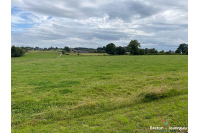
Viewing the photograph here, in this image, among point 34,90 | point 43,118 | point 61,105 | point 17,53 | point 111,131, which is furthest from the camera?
point 17,53

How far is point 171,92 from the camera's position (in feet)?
27.2

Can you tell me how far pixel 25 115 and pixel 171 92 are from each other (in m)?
8.13

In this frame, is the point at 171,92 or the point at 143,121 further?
the point at 171,92

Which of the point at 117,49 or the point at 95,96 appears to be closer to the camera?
the point at 95,96

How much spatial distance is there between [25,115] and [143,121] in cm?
517

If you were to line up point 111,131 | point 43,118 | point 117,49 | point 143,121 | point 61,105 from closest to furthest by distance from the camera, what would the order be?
1. point 111,131
2. point 143,121
3. point 43,118
4. point 61,105
5. point 117,49

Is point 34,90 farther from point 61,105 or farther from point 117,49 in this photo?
point 117,49

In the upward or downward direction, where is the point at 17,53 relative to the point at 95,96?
upward

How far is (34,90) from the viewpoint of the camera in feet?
33.1

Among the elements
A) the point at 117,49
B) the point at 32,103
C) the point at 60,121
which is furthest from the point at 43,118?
the point at 117,49

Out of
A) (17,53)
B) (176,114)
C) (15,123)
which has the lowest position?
(15,123)

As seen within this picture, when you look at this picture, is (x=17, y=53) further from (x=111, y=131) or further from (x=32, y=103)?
(x=111, y=131)

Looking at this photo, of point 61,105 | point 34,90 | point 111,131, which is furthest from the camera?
point 34,90

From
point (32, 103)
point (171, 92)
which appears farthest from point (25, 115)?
point (171, 92)
